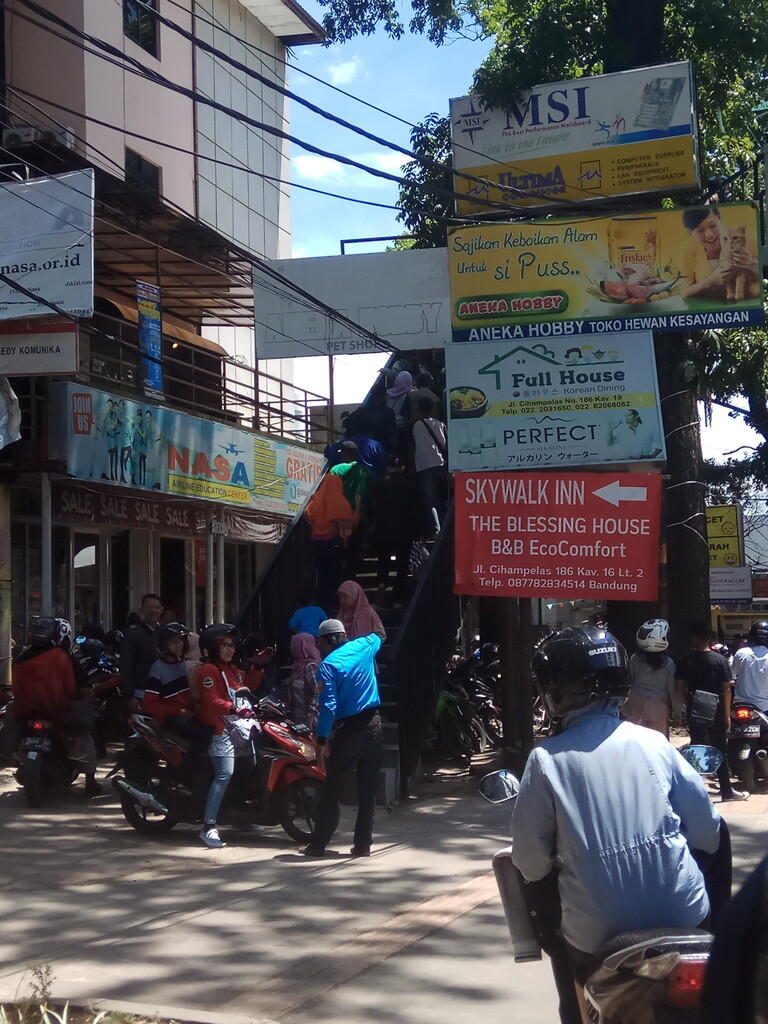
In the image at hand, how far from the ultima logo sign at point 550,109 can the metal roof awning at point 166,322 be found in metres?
6.30

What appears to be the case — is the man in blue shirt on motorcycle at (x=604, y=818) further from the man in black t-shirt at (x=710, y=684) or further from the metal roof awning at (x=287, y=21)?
the metal roof awning at (x=287, y=21)

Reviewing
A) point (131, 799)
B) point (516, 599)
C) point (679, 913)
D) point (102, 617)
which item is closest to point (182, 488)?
point (102, 617)

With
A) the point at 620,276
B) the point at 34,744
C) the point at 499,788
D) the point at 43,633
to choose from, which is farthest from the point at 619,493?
the point at 499,788

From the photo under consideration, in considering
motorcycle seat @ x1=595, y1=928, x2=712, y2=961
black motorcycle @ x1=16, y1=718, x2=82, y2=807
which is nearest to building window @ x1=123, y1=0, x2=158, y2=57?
black motorcycle @ x1=16, y1=718, x2=82, y2=807

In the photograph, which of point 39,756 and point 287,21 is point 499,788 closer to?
point 39,756

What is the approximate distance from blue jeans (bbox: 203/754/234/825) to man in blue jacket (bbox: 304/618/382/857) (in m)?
0.81

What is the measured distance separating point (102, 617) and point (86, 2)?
10525 millimetres

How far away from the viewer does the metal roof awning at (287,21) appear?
2659cm

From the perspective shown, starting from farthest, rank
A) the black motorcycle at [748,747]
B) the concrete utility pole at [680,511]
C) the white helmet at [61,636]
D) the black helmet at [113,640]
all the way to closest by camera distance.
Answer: the black helmet at [113,640]
the concrete utility pole at [680,511]
the black motorcycle at [748,747]
the white helmet at [61,636]

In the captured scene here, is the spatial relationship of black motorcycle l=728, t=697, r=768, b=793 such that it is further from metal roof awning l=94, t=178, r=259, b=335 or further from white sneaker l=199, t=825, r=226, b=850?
metal roof awning l=94, t=178, r=259, b=335

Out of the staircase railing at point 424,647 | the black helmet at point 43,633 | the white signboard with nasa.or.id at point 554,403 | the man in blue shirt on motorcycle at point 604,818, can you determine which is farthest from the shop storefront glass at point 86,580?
the man in blue shirt on motorcycle at point 604,818

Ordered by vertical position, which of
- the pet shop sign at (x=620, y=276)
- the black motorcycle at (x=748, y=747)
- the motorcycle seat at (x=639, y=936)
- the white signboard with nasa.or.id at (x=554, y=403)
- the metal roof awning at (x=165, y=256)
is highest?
the metal roof awning at (x=165, y=256)

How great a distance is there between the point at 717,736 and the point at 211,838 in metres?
5.00

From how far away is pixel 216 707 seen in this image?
9398 millimetres
